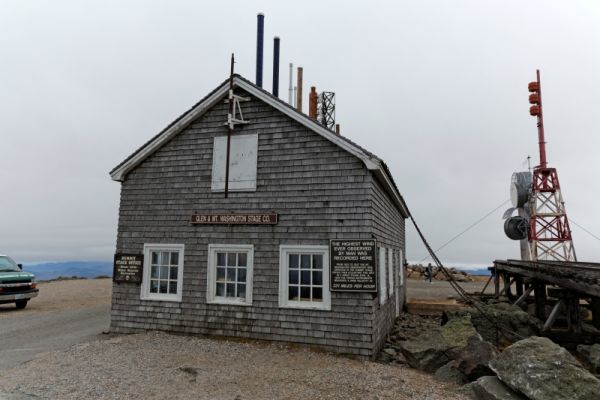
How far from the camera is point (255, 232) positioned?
9789 millimetres

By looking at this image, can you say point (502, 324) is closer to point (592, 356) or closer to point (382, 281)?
point (592, 356)

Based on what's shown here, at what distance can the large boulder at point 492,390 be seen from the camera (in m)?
5.86

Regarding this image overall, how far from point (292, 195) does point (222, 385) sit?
4525mm

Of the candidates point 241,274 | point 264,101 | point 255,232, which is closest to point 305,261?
point 255,232

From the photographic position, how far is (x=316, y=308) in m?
9.00

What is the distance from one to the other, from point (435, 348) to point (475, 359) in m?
0.96

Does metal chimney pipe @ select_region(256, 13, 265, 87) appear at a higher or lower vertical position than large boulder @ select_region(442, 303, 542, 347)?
higher

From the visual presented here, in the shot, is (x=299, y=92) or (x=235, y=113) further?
(x=299, y=92)

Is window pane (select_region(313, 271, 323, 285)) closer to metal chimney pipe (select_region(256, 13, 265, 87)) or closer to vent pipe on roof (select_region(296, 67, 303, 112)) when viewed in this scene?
metal chimney pipe (select_region(256, 13, 265, 87))

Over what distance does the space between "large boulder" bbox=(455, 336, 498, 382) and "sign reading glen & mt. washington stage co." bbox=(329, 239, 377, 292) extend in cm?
213

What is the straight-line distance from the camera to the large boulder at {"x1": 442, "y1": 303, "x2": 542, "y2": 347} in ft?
32.7

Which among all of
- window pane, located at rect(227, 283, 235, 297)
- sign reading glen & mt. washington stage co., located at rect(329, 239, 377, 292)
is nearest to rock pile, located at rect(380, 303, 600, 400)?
sign reading glen & mt. washington stage co., located at rect(329, 239, 377, 292)

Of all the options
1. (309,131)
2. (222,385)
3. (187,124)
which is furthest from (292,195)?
(222,385)

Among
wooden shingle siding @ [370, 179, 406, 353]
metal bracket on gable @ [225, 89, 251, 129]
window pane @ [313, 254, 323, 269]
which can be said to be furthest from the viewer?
metal bracket on gable @ [225, 89, 251, 129]
